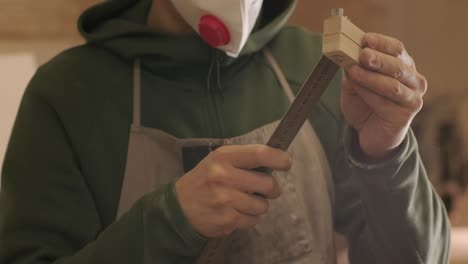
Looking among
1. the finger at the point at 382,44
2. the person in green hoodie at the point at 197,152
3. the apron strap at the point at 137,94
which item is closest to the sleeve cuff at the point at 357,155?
the person in green hoodie at the point at 197,152

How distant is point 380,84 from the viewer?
54 centimetres

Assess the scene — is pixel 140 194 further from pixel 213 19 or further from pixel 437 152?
pixel 437 152

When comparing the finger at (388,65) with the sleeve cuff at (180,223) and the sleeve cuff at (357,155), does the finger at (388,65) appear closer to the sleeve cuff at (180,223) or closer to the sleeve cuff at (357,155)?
the sleeve cuff at (357,155)

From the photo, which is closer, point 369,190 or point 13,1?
point 369,190

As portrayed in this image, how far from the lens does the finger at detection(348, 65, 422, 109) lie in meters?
0.54

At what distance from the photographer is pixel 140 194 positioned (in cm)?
72

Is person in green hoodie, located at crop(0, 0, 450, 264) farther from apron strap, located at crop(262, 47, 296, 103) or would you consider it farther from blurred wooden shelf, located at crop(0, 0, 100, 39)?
blurred wooden shelf, located at crop(0, 0, 100, 39)

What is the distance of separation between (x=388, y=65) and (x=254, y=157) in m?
0.16

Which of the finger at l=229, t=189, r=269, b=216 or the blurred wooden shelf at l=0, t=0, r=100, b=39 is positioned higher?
the blurred wooden shelf at l=0, t=0, r=100, b=39

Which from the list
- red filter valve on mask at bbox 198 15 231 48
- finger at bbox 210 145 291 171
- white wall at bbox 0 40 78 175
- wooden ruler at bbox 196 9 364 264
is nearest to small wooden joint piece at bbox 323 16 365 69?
wooden ruler at bbox 196 9 364 264

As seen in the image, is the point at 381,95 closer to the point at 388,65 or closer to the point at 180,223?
the point at 388,65

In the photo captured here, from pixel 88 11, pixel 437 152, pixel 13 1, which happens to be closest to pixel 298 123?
pixel 88 11

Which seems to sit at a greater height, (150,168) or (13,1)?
(13,1)

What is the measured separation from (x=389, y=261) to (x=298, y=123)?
9.9 inches
